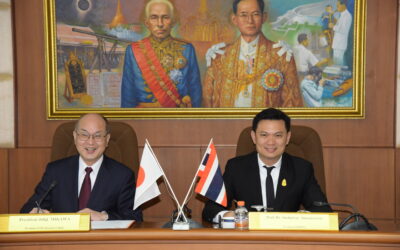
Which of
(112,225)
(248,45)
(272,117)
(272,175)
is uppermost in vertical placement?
(248,45)

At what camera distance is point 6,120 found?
4.09m

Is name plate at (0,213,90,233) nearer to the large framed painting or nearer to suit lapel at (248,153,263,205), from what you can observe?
suit lapel at (248,153,263,205)

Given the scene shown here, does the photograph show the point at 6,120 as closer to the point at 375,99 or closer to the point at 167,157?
the point at 167,157

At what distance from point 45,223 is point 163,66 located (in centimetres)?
218

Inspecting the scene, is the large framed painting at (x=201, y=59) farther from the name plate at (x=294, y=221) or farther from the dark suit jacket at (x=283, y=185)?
the name plate at (x=294, y=221)

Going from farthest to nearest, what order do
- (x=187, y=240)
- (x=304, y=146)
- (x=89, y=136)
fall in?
1. (x=304, y=146)
2. (x=89, y=136)
3. (x=187, y=240)

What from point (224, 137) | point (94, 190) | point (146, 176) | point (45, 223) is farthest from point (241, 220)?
point (224, 137)

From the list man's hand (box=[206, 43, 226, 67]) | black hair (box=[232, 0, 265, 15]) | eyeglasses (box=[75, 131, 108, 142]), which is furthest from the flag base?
black hair (box=[232, 0, 265, 15])

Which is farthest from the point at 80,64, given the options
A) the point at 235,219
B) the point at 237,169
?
the point at 235,219

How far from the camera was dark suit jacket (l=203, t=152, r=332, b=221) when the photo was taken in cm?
305

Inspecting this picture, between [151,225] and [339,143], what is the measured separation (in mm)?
2212

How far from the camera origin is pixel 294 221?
210 cm

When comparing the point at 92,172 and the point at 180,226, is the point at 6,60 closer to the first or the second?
the point at 92,172

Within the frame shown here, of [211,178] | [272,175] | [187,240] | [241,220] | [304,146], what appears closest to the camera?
[187,240]
